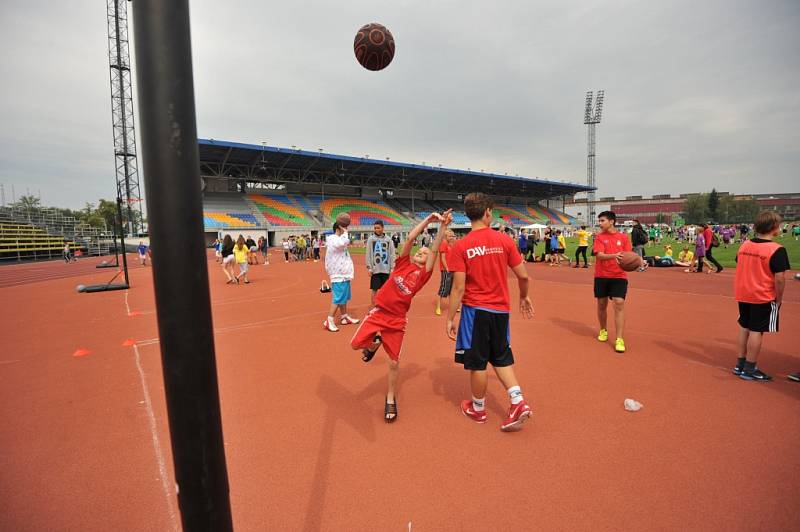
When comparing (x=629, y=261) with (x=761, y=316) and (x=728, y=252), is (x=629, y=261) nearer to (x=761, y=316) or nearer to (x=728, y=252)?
(x=761, y=316)

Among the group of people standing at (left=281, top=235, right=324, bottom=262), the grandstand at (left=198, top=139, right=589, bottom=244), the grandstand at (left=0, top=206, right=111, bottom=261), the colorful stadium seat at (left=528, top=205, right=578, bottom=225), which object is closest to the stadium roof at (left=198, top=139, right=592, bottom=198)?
the grandstand at (left=198, top=139, right=589, bottom=244)

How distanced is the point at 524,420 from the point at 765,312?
10.4ft

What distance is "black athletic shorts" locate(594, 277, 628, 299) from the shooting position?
555cm

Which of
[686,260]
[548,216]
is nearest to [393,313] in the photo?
[686,260]

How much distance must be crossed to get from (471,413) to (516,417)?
1.51 feet

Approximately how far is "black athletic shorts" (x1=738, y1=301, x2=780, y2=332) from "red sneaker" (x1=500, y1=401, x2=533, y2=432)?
306 centimetres

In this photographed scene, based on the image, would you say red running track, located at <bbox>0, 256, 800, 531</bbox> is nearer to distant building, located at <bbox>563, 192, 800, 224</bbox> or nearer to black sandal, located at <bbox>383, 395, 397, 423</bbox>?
black sandal, located at <bbox>383, 395, 397, 423</bbox>

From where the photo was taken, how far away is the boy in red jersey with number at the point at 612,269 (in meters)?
5.51

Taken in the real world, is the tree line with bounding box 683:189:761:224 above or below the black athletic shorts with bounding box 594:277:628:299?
above

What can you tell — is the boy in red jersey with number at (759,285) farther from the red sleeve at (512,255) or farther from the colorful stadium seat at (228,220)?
the colorful stadium seat at (228,220)

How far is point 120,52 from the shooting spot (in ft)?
130

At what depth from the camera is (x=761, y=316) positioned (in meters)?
4.31

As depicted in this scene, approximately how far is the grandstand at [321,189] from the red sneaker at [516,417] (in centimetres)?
3593

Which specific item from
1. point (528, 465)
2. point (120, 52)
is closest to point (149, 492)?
point (528, 465)
